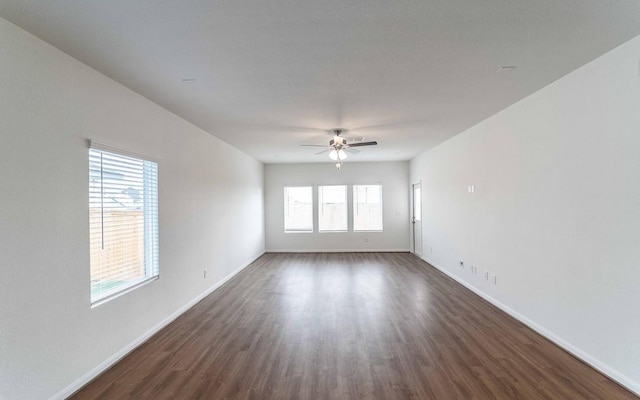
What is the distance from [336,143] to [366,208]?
4273mm

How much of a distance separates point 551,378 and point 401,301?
203 centimetres

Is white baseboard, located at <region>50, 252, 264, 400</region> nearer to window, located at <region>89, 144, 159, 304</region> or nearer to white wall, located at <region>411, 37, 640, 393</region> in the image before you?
window, located at <region>89, 144, 159, 304</region>

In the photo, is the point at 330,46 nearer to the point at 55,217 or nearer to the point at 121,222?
the point at 55,217

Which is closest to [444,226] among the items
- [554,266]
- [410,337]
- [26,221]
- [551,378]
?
[554,266]

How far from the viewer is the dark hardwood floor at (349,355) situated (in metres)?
2.27

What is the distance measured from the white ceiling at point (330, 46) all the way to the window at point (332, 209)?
5.02 metres

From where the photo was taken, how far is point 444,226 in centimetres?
598

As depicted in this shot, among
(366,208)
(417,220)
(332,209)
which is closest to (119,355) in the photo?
(332,209)

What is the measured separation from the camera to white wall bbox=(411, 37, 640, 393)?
2289 millimetres

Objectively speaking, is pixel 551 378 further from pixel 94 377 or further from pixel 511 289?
pixel 94 377

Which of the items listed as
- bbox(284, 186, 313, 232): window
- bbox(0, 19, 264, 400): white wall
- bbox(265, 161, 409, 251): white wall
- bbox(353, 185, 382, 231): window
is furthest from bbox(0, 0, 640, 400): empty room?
bbox(284, 186, 313, 232): window

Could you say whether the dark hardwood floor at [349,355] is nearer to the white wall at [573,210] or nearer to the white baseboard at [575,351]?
the white baseboard at [575,351]

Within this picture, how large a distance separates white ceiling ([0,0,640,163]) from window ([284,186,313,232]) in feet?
16.6

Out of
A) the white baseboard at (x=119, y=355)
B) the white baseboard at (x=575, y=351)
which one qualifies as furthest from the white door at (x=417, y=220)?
the white baseboard at (x=119, y=355)
